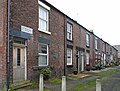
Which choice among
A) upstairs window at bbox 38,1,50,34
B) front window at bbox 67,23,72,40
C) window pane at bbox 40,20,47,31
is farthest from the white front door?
front window at bbox 67,23,72,40

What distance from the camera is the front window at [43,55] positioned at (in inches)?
661

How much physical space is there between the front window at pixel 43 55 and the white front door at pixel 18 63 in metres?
2.48

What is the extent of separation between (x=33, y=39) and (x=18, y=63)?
91.7 inches

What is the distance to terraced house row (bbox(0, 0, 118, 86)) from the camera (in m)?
12.4

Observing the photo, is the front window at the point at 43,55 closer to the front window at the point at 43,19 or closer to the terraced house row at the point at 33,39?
the terraced house row at the point at 33,39

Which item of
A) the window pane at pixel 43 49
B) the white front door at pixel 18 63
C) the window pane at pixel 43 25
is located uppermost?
the window pane at pixel 43 25

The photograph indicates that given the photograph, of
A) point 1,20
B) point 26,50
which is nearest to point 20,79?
point 26,50

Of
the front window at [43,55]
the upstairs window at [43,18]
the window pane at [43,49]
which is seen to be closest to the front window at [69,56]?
the front window at [43,55]

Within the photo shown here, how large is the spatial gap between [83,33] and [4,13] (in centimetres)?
1889

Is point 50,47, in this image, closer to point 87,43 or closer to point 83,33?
point 83,33

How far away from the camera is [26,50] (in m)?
14.5

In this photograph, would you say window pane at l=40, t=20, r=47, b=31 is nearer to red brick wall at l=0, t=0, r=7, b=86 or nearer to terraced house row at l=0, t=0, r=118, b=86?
terraced house row at l=0, t=0, r=118, b=86

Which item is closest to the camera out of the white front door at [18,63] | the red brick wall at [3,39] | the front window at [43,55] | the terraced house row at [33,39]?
the red brick wall at [3,39]

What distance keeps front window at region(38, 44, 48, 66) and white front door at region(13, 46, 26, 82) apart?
2.48m
